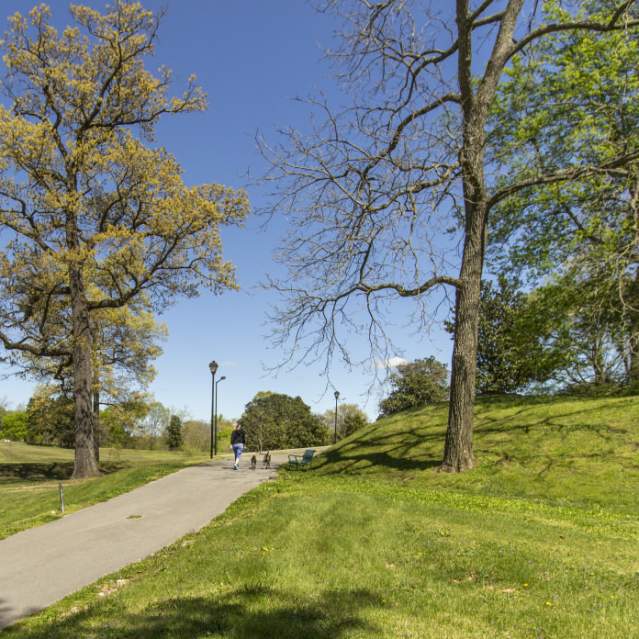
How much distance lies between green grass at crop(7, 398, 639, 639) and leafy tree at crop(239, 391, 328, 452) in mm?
45230

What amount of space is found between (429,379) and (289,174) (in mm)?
41473

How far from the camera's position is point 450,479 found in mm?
12016

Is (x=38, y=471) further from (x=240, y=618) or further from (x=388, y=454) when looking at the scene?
(x=240, y=618)

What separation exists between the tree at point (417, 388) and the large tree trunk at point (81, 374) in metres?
30.2

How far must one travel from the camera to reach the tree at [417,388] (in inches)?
1889

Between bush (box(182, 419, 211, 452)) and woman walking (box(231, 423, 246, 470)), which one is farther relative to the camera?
bush (box(182, 419, 211, 452))

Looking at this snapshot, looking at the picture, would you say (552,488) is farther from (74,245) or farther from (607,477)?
(74,245)

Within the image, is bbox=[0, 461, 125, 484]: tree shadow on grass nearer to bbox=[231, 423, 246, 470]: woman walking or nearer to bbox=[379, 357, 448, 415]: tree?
bbox=[231, 423, 246, 470]: woman walking

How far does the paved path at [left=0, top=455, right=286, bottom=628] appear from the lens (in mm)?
6078

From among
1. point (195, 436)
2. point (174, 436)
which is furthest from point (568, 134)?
point (195, 436)

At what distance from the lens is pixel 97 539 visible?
8555 millimetres

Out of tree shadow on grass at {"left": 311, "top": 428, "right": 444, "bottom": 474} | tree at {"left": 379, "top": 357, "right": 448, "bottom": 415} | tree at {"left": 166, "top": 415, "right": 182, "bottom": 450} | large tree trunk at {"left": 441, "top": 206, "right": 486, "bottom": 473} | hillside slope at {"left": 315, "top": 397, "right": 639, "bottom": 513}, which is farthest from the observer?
tree at {"left": 166, "top": 415, "right": 182, "bottom": 450}

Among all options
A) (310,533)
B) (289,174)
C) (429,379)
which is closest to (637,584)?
(310,533)

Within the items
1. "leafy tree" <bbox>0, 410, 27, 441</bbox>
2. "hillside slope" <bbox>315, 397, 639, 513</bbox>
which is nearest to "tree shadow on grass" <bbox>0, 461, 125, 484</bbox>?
"hillside slope" <bbox>315, 397, 639, 513</bbox>
